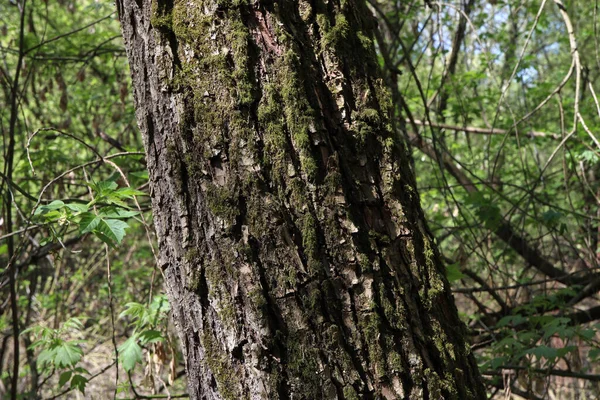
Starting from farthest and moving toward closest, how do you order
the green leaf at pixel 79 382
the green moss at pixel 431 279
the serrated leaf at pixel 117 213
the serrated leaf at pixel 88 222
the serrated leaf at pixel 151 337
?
the green leaf at pixel 79 382
the serrated leaf at pixel 151 337
the serrated leaf at pixel 117 213
the serrated leaf at pixel 88 222
the green moss at pixel 431 279

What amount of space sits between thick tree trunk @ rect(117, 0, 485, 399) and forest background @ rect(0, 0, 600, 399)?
0.58 m

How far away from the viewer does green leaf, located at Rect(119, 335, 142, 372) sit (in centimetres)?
232

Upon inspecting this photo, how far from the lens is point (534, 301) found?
3395 millimetres

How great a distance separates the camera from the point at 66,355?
98.1 inches

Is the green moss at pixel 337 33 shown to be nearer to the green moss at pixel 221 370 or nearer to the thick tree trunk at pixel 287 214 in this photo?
the thick tree trunk at pixel 287 214

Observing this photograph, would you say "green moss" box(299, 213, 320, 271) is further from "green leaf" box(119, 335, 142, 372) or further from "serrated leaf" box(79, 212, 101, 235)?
"green leaf" box(119, 335, 142, 372)

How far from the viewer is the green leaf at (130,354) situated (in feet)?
7.61

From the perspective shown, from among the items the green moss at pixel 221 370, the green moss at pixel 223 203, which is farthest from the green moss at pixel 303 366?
the green moss at pixel 223 203

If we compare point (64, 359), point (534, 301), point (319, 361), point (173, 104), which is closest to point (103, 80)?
point (64, 359)

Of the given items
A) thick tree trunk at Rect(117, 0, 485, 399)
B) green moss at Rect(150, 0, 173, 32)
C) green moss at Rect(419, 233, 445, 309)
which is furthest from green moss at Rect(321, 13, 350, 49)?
green moss at Rect(419, 233, 445, 309)

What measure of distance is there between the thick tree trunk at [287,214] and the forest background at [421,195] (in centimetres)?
58

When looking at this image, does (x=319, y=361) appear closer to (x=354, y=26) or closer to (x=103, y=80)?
(x=354, y=26)

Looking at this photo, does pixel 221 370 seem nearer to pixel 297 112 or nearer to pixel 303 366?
pixel 303 366

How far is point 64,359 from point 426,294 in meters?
1.86
